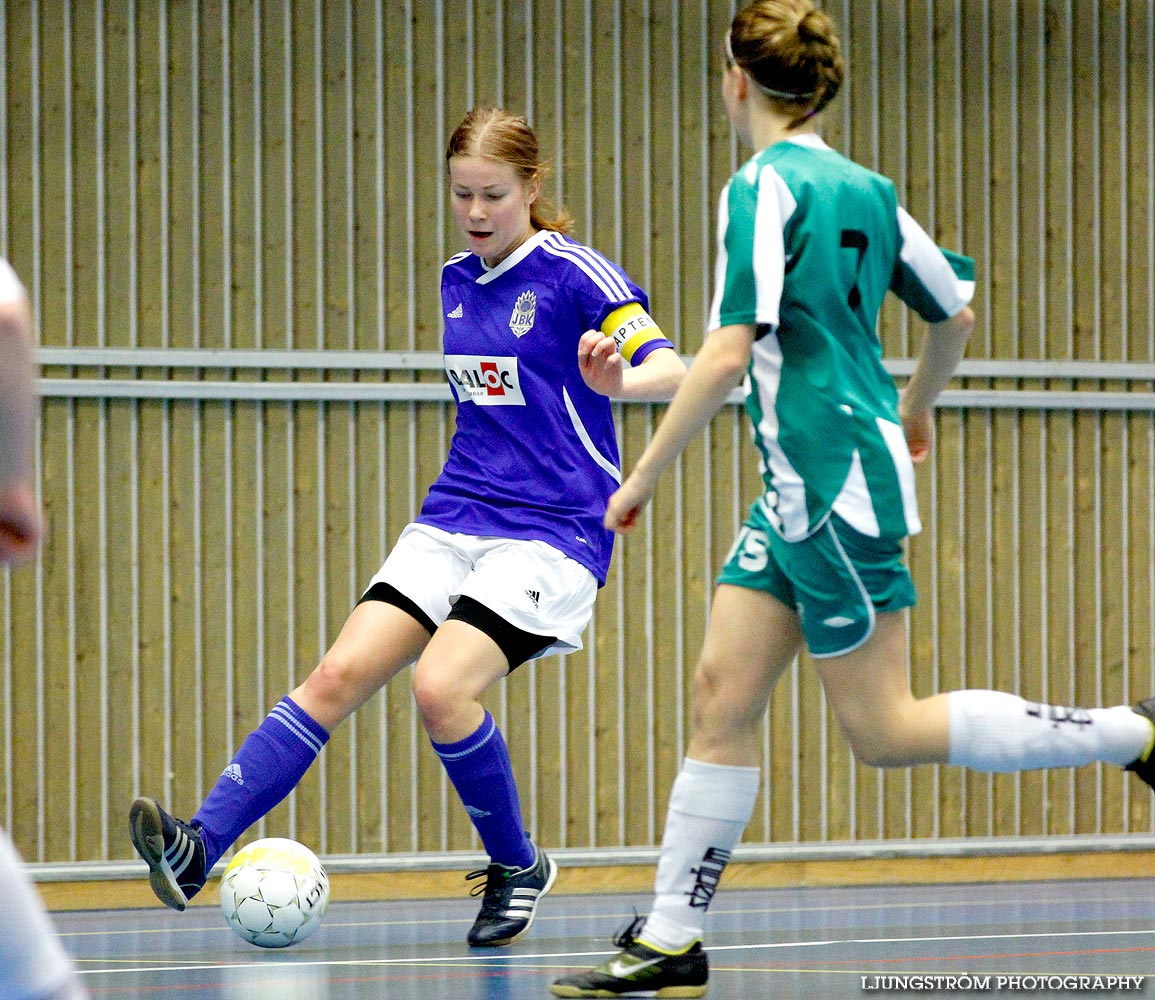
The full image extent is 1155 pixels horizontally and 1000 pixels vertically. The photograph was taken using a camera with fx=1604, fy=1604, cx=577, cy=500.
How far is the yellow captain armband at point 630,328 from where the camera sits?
3.83 meters

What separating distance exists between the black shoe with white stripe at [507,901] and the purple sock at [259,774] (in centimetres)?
54

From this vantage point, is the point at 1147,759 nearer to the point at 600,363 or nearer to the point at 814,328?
the point at 814,328

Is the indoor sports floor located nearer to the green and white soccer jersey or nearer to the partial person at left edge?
the green and white soccer jersey

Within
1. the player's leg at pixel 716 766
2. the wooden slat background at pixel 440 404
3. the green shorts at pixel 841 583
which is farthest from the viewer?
the wooden slat background at pixel 440 404

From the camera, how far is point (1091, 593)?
7.14 meters

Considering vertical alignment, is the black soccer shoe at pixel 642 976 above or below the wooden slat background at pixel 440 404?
below

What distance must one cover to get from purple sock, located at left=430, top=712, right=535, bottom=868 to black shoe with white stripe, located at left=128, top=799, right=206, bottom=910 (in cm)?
61

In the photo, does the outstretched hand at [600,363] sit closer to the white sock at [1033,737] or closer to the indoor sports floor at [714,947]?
the white sock at [1033,737]

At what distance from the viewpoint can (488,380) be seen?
158 inches

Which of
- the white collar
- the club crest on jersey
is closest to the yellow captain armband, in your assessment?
the club crest on jersey

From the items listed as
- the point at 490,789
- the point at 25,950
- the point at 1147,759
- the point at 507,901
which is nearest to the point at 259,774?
the point at 490,789

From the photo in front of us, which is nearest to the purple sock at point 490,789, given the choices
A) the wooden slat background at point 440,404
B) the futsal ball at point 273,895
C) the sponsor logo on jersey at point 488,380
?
the futsal ball at point 273,895

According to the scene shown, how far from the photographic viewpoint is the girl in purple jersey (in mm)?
3783

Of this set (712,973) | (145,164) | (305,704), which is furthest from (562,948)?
(145,164)
